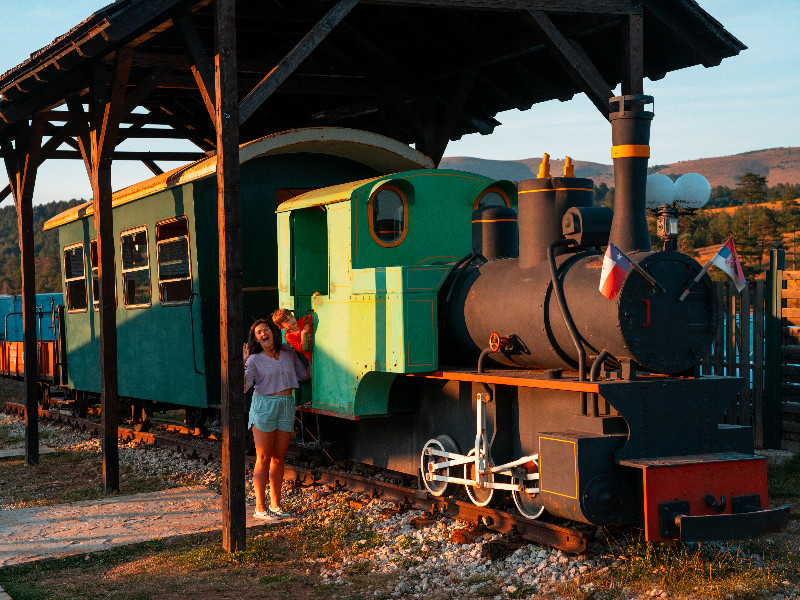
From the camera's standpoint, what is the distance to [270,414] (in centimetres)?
783

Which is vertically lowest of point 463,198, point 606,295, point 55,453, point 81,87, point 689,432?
point 55,453

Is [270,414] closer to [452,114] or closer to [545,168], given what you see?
[545,168]

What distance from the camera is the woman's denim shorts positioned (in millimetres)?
7809

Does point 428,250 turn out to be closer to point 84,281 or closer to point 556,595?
point 556,595

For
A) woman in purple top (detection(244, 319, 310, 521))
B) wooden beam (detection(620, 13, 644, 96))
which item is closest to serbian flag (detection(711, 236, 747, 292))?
woman in purple top (detection(244, 319, 310, 521))

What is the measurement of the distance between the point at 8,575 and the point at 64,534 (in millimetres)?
1059

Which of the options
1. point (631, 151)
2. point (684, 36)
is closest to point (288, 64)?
point (631, 151)

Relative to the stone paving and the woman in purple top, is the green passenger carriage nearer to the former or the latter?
the woman in purple top

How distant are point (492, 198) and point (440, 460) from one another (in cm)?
245

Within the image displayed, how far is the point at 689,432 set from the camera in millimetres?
5906

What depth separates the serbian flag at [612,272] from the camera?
217 inches

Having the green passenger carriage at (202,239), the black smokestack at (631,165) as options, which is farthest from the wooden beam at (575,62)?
the black smokestack at (631,165)

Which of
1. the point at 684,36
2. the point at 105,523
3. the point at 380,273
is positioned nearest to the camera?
the point at 380,273

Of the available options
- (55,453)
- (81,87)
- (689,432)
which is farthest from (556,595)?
(55,453)
